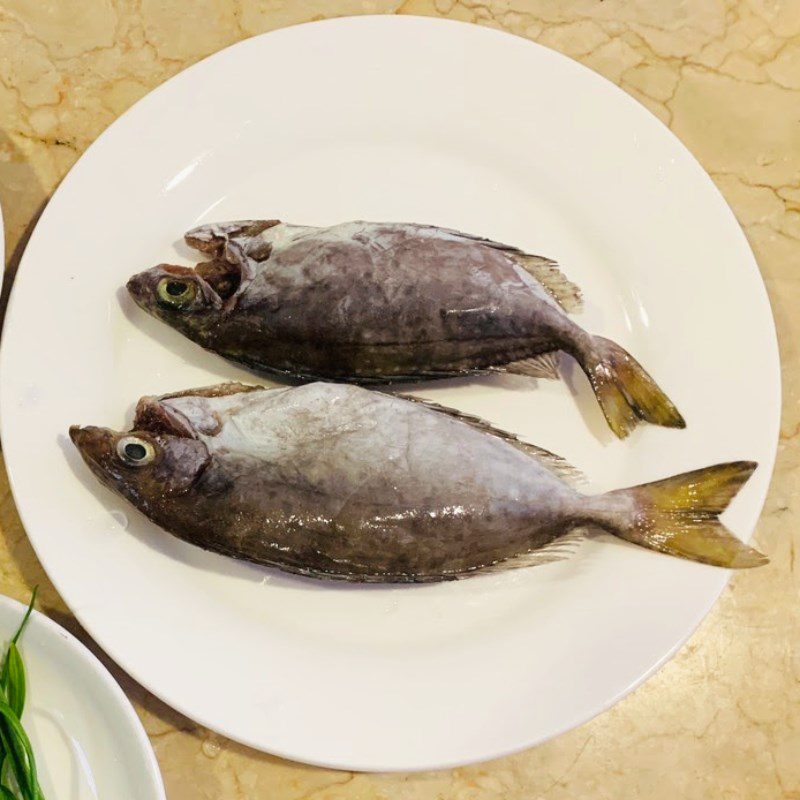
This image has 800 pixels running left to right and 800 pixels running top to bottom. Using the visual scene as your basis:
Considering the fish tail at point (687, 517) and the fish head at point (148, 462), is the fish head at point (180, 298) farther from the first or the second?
the fish tail at point (687, 517)

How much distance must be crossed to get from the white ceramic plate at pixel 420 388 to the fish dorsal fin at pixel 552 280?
0.33 ft

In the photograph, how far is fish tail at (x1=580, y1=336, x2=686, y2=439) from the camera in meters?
2.05

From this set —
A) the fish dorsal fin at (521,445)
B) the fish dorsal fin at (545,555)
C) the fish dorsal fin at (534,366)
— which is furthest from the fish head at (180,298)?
the fish dorsal fin at (545,555)

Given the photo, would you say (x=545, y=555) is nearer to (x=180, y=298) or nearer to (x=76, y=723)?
(x=180, y=298)

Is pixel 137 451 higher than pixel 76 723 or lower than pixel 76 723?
higher

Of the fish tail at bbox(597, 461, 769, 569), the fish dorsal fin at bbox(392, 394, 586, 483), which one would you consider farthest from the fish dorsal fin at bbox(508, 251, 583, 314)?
the fish tail at bbox(597, 461, 769, 569)

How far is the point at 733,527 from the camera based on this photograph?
2.03 m

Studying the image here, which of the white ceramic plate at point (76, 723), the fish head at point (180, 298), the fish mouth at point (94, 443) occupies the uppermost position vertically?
the fish head at point (180, 298)

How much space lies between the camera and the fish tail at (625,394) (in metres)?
2.05

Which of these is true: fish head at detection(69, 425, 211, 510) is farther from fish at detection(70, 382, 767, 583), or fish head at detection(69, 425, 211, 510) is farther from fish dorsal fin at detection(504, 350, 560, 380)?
fish dorsal fin at detection(504, 350, 560, 380)

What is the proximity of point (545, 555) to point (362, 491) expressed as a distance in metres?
0.50

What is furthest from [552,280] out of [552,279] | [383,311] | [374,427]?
[374,427]

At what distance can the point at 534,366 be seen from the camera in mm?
2078

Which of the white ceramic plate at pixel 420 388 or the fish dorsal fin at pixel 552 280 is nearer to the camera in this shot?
the white ceramic plate at pixel 420 388
